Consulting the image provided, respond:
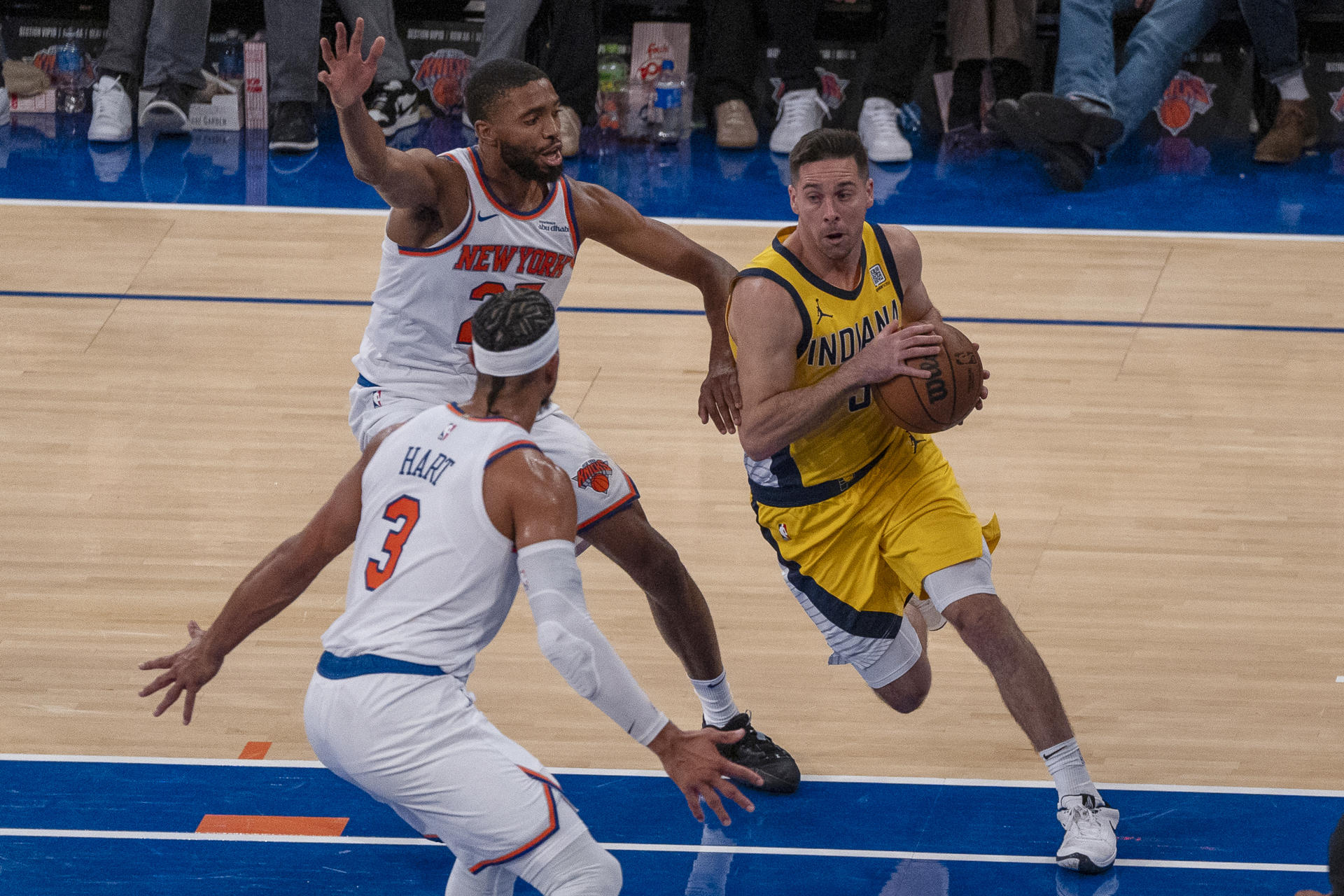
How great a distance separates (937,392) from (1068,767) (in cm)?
110

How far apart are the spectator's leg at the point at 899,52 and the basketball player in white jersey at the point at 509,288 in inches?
238

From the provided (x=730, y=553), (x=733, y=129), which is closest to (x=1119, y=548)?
(x=730, y=553)

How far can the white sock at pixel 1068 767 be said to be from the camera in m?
4.35

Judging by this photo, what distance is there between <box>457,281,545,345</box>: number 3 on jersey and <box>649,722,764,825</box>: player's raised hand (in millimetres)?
1823

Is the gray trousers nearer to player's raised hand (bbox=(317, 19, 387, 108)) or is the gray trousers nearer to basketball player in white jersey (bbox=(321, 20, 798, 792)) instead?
basketball player in white jersey (bbox=(321, 20, 798, 792))

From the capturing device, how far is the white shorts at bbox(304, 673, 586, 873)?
10.9 feet

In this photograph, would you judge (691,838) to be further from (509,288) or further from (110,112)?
(110,112)

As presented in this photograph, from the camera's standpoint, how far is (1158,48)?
10250mm

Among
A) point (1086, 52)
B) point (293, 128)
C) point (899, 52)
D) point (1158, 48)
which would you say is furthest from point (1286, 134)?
point (293, 128)

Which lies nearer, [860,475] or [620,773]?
[860,475]

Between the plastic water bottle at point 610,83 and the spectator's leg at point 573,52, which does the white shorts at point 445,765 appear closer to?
the spectator's leg at point 573,52

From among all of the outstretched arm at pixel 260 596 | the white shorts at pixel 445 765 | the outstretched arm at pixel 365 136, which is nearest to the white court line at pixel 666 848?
the outstretched arm at pixel 260 596

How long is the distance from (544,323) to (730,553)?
2.76 metres

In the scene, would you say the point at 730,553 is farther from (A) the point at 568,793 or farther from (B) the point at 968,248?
(B) the point at 968,248
